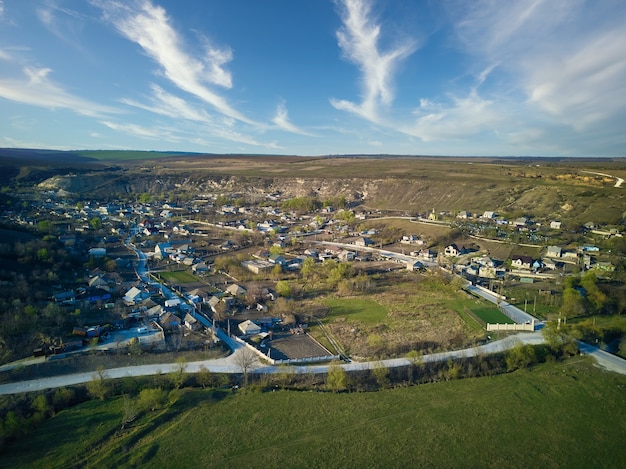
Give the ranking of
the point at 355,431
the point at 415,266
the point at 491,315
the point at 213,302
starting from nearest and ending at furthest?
the point at 355,431 → the point at 491,315 → the point at 213,302 → the point at 415,266

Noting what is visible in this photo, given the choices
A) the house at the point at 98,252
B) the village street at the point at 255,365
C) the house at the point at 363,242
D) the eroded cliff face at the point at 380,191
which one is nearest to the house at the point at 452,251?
the house at the point at 363,242

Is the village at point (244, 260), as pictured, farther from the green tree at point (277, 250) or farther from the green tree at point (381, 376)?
the green tree at point (381, 376)

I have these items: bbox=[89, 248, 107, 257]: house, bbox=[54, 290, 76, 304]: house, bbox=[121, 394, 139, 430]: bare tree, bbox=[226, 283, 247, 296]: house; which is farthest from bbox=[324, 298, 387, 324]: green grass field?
bbox=[89, 248, 107, 257]: house

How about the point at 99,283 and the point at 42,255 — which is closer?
the point at 99,283

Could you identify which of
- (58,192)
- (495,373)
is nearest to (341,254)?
(495,373)

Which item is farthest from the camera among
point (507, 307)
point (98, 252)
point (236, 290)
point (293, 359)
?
point (98, 252)

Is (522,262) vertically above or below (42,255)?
below

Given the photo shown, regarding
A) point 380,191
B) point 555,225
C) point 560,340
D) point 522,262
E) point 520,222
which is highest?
point 380,191

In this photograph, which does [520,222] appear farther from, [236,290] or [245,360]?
[245,360]

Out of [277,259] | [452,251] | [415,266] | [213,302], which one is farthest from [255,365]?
[452,251]
